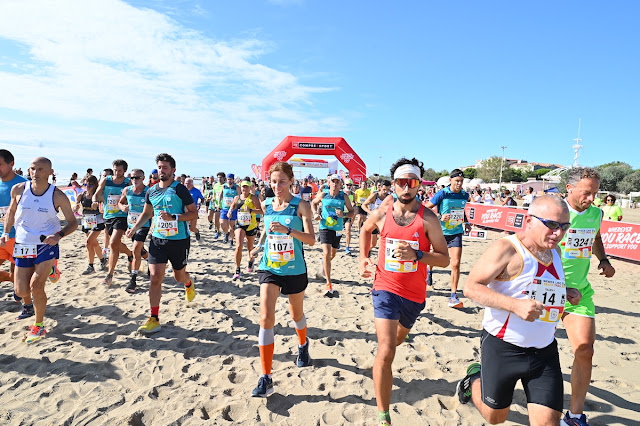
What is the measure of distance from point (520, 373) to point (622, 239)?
437 inches

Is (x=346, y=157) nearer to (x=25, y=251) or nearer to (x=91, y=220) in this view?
(x=91, y=220)

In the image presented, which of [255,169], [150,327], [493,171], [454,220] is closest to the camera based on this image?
[150,327]

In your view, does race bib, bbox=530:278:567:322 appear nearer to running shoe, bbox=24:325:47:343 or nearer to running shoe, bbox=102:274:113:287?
running shoe, bbox=24:325:47:343

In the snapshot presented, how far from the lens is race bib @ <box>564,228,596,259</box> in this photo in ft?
10.8

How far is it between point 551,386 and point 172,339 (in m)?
3.98

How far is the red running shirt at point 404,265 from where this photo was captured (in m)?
2.93

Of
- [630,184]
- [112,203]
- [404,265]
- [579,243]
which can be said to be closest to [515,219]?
[579,243]

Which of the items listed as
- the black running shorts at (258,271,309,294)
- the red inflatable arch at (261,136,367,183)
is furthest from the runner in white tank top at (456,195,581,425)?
the red inflatable arch at (261,136,367,183)

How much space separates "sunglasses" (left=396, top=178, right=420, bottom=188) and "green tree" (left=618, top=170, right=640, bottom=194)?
56339 millimetres

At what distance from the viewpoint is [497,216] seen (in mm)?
16125

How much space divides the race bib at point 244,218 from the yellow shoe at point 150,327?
9.50 feet

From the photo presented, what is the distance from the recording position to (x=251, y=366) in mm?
3797

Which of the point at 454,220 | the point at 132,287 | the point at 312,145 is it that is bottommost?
the point at 132,287

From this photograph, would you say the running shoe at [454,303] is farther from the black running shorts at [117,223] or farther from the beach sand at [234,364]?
the black running shorts at [117,223]
